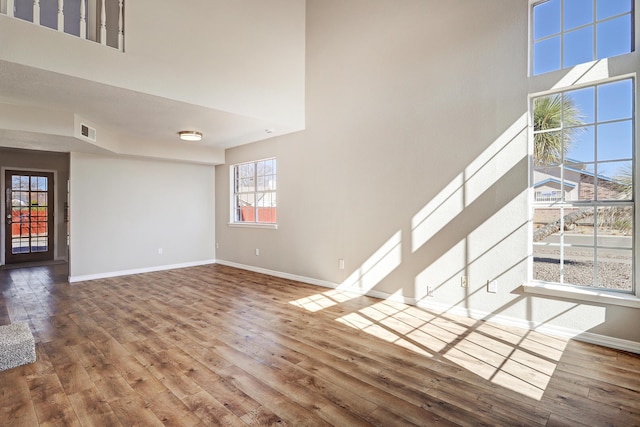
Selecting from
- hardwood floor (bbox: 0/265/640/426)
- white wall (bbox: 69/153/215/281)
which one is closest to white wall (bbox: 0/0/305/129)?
hardwood floor (bbox: 0/265/640/426)

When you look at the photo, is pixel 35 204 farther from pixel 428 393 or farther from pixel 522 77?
pixel 522 77

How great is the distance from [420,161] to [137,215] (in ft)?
17.2

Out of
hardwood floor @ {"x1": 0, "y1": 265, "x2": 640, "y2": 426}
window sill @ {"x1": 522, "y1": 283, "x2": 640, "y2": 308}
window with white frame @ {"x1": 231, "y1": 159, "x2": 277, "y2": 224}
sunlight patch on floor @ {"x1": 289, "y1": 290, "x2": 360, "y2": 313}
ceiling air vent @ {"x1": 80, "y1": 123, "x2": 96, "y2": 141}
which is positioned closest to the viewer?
hardwood floor @ {"x1": 0, "y1": 265, "x2": 640, "y2": 426}

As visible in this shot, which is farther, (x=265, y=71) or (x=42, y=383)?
(x=265, y=71)

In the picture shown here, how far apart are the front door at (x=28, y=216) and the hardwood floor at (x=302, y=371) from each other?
442cm

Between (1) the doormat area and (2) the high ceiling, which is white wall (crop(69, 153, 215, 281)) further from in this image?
(1) the doormat area

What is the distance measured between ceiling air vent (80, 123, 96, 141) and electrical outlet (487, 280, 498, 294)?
5.32 meters

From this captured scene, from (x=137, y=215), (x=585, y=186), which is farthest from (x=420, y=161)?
(x=137, y=215)

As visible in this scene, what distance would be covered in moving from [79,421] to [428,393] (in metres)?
2.08

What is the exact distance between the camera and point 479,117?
348 cm

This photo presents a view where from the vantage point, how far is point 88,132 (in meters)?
4.56

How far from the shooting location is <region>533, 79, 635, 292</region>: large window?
111 inches

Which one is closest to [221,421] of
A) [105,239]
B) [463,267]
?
[463,267]

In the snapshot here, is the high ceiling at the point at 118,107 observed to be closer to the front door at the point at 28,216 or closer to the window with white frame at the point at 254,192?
the window with white frame at the point at 254,192
